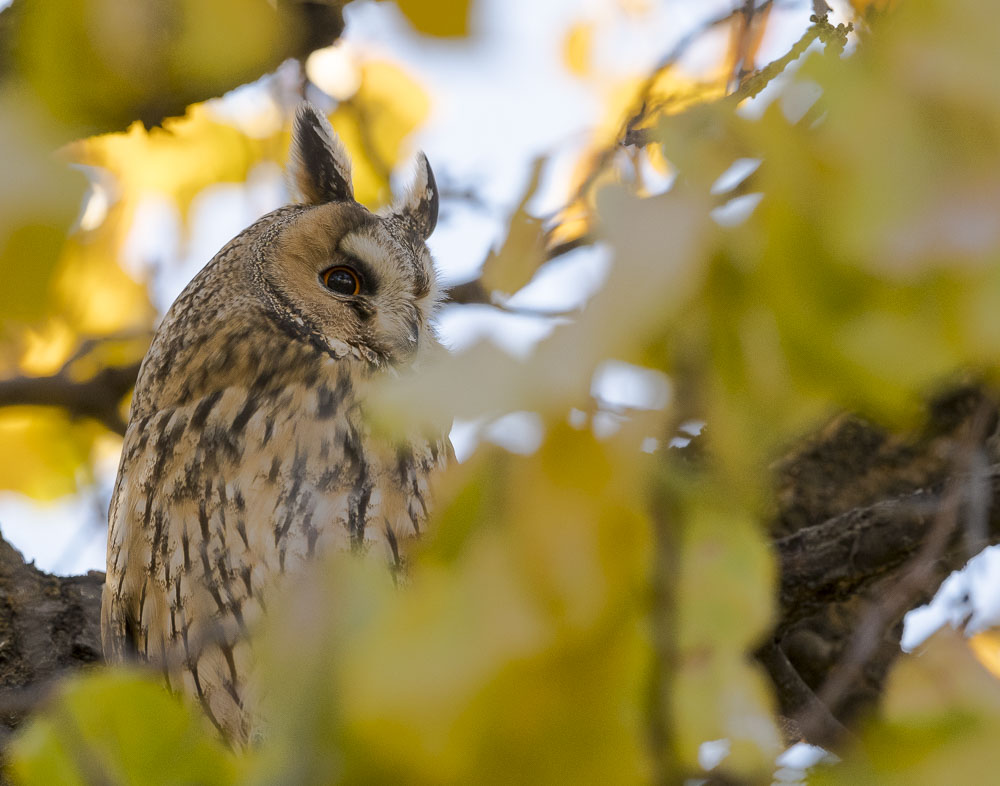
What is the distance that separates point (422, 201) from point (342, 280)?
17.4 inches

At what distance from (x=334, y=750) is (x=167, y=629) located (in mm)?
1243

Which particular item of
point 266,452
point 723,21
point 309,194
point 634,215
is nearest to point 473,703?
point 634,215

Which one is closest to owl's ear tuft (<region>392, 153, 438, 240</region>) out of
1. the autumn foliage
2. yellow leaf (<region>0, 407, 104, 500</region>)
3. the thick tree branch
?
the thick tree branch

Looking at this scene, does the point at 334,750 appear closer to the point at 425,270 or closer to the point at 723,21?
the point at 723,21

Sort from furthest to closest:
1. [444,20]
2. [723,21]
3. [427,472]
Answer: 1. [427,472]
2. [723,21]
3. [444,20]

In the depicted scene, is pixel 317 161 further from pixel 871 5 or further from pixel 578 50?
pixel 871 5

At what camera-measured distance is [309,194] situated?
7.22ft

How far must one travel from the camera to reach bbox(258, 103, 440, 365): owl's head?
1.90 m

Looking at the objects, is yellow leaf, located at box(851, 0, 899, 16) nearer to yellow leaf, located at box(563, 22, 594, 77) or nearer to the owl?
the owl

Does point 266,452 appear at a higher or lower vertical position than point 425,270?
lower

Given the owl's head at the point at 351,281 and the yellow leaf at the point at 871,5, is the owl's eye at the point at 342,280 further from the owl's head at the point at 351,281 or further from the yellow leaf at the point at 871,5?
the yellow leaf at the point at 871,5

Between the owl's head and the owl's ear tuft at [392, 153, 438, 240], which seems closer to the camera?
the owl's head

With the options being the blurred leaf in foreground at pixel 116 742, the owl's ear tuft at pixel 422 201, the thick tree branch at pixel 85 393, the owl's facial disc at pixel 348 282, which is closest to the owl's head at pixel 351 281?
the owl's facial disc at pixel 348 282

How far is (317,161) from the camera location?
7.14ft
